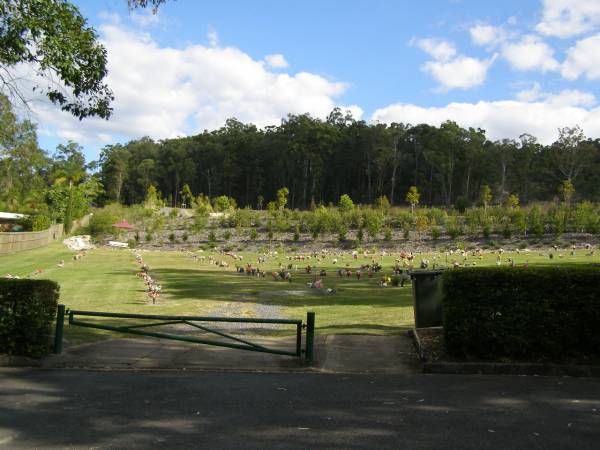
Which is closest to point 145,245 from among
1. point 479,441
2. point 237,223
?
point 237,223

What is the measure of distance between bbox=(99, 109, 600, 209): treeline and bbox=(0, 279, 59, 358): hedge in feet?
165

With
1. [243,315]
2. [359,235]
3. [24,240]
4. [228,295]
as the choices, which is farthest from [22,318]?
[24,240]

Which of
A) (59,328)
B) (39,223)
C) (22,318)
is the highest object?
(39,223)

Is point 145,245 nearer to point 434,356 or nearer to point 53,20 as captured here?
point 53,20

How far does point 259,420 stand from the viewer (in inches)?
208

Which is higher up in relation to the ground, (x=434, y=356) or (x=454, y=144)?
(x=454, y=144)

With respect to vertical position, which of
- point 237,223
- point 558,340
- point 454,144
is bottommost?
point 558,340

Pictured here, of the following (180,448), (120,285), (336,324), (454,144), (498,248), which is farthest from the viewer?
(454,144)

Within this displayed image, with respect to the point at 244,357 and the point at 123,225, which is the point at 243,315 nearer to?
the point at 244,357

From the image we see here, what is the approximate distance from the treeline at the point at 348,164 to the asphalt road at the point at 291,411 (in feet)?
164

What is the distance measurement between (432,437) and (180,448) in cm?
209

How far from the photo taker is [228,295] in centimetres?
1627

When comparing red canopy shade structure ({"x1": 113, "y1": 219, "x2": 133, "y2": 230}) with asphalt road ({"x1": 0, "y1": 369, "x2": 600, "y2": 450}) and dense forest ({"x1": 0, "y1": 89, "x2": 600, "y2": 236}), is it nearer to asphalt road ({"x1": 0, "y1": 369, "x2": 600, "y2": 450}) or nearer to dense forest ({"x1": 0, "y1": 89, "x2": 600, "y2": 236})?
dense forest ({"x1": 0, "y1": 89, "x2": 600, "y2": 236})

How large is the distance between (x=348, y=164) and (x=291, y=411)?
81812 mm
